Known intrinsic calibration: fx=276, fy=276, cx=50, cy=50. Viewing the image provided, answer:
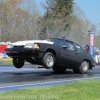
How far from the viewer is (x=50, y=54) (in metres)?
12.7

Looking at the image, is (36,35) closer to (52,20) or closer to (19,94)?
(52,20)

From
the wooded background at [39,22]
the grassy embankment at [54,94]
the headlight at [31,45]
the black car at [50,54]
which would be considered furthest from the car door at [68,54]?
A: the wooded background at [39,22]

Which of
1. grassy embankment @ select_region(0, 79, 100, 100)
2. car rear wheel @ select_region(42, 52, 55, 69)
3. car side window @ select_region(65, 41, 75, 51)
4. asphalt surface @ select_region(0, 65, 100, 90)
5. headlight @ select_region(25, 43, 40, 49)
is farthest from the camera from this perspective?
car side window @ select_region(65, 41, 75, 51)

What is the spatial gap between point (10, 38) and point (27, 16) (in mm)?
5584

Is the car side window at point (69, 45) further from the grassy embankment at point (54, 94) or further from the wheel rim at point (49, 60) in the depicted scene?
the grassy embankment at point (54, 94)

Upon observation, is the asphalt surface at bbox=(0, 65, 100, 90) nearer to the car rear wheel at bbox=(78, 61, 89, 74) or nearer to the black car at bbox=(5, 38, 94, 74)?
the black car at bbox=(5, 38, 94, 74)

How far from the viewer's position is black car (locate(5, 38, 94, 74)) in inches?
479

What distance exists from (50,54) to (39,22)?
45.7m

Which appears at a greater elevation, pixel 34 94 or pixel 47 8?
pixel 47 8

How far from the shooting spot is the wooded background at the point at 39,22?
5456cm

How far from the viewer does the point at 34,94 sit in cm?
726

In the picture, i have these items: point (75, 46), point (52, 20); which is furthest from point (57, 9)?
point (75, 46)

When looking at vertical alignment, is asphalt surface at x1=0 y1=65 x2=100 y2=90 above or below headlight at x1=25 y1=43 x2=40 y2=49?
below

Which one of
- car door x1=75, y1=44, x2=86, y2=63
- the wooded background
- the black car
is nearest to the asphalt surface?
the black car
